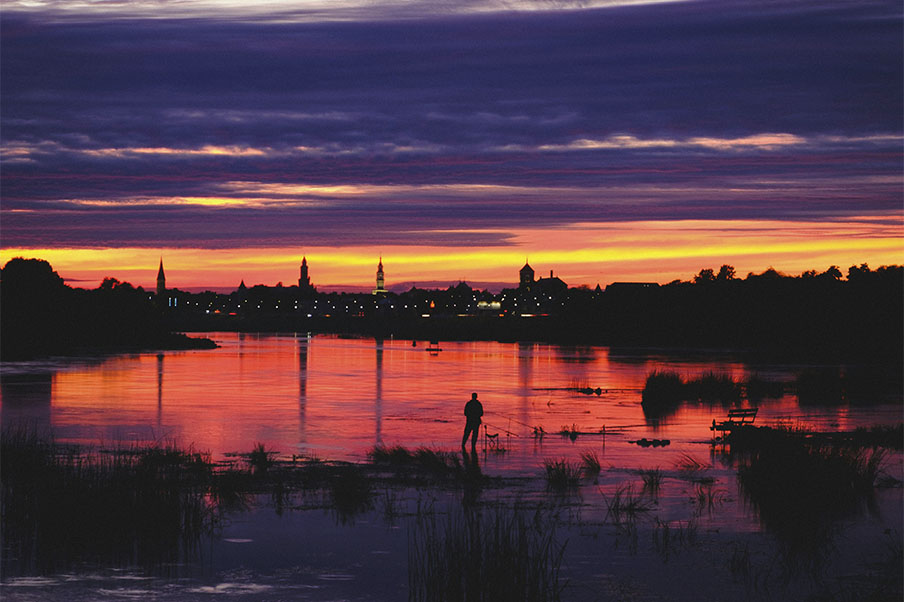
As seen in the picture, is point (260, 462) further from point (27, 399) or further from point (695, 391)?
point (695, 391)

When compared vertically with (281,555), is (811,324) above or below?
above

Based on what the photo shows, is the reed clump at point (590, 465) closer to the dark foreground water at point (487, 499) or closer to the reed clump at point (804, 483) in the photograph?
the dark foreground water at point (487, 499)

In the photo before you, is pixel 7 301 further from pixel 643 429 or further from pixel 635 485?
pixel 635 485

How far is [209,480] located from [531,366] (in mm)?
69633

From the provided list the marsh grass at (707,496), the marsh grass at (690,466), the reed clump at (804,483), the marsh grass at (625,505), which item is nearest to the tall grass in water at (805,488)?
the reed clump at (804,483)

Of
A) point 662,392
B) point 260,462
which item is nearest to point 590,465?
point 260,462

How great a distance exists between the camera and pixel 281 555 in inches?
779

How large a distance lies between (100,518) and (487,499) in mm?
8742

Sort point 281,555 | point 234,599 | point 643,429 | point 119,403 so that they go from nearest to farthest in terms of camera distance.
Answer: point 234,599, point 281,555, point 643,429, point 119,403

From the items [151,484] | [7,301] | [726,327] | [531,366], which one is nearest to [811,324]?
[726,327]

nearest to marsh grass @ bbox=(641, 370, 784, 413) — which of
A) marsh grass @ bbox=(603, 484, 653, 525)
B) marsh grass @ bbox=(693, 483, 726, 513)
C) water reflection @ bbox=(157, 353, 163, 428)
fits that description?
water reflection @ bbox=(157, 353, 163, 428)

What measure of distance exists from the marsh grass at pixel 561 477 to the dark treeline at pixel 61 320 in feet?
247

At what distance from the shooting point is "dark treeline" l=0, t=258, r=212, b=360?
108m

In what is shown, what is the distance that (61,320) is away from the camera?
399ft
